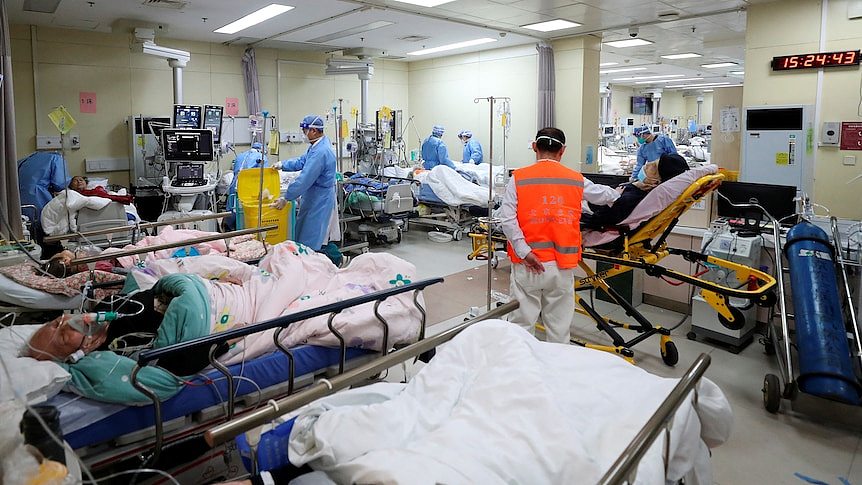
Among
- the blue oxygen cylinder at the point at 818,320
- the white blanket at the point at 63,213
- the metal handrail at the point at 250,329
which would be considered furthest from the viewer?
the white blanket at the point at 63,213

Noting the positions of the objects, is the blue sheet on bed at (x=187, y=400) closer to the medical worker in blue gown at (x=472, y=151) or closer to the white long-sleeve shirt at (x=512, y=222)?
the white long-sleeve shirt at (x=512, y=222)

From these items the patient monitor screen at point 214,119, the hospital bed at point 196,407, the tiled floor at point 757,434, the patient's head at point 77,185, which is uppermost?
the patient monitor screen at point 214,119

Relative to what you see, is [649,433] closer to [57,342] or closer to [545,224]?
[545,224]

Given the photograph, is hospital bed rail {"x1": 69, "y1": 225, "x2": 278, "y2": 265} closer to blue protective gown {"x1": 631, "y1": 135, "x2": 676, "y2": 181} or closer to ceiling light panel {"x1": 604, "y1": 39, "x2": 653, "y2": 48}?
blue protective gown {"x1": 631, "y1": 135, "x2": 676, "y2": 181}

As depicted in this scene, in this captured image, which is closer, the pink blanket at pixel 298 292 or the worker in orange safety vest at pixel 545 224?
the pink blanket at pixel 298 292

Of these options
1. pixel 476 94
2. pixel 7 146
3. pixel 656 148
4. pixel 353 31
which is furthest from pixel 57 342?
pixel 476 94

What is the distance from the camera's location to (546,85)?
859 cm

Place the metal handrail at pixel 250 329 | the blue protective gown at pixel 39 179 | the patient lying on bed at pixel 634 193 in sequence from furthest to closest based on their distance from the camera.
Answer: the blue protective gown at pixel 39 179
the patient lying on bed at pixel 634 193
the metal handrail at pixel 250 329

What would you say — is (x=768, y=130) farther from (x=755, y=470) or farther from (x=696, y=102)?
(x=696, y=102)

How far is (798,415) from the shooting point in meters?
3.11

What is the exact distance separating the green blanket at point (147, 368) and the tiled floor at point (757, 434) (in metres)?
1.52

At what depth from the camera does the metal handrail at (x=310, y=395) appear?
4.42 ft

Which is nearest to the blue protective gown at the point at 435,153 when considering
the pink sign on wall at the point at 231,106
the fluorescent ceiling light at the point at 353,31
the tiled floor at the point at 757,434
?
the fluorescent ceiling light at the point at 353,31

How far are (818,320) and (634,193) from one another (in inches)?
49.9
